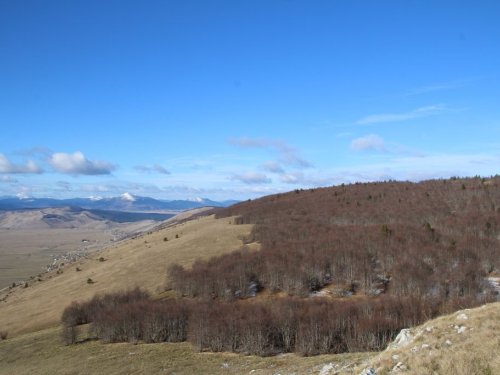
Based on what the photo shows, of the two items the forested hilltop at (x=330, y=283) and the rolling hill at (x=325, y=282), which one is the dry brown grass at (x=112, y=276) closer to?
the rolling hill at (x=325, y=282)

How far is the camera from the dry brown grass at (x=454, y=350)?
537 inches

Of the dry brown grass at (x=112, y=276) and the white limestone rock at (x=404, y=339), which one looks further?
the dry brown grass at (x=112, y=276)

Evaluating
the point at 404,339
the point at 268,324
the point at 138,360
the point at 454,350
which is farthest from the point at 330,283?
the point at 454,350

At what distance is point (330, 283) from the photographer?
47.1 m

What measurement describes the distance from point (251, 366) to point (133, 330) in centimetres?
1415

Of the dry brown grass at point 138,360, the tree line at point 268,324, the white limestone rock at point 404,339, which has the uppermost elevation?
the white limestone rock at point 404,339

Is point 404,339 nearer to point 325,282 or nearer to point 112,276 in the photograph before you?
point 325,282

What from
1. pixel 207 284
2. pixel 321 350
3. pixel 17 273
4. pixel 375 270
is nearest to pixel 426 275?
pixel 375 270

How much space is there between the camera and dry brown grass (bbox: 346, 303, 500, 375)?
1363cm

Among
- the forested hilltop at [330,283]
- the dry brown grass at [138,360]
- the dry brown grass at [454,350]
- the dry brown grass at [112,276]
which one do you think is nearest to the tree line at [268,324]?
the forested hilltop at [330,283]

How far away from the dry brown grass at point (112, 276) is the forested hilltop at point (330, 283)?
5.03 meters

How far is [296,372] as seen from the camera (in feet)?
67.8

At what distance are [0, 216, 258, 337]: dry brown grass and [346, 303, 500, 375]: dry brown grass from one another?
1456 inches

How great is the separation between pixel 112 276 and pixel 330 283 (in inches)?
1277
